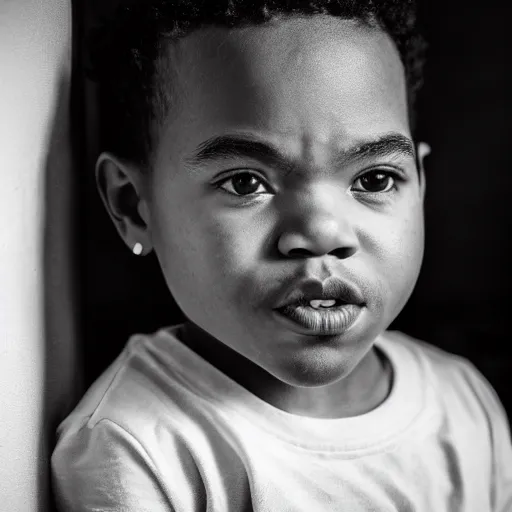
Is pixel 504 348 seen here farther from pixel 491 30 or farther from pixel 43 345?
pixel 43 345

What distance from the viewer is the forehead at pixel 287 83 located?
697 millimetres

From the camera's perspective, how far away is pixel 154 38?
0.77 m

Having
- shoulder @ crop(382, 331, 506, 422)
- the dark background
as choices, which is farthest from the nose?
the dark background

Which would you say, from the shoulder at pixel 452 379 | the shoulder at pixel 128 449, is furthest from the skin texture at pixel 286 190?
the shoulder at pixel 452 379

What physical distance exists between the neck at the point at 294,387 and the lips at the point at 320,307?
5.7 inches

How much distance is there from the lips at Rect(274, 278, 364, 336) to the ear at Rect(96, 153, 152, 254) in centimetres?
21

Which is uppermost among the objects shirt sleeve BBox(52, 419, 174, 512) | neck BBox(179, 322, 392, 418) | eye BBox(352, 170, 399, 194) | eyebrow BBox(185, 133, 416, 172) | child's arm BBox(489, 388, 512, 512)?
eyebrow BBox(185, 133, 416, 172)

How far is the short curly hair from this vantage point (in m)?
0.72

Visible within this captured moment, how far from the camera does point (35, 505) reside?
731 millimetres

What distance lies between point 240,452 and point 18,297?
0.92 feet

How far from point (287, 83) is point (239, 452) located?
15.2 inches

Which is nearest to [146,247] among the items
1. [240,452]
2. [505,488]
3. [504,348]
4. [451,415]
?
[240,452]

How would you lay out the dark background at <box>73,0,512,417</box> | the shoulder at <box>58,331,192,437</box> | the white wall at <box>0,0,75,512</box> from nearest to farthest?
the white wall at <box>0,0,75,512</box>
the shoulder at <box>58,331,192,437</box>
the dark background at <box>73,0,512,417</box>

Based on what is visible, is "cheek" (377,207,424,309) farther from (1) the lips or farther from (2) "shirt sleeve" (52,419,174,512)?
(2) "shirt sleeve" (52,419,174,512)
